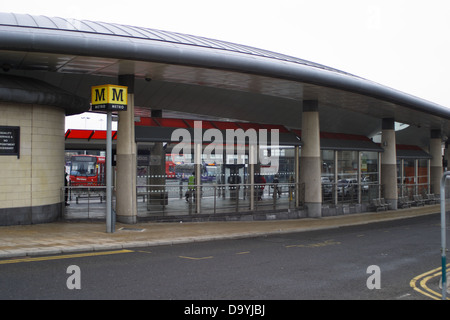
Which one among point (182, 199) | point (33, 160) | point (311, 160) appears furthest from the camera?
point (311, 160)

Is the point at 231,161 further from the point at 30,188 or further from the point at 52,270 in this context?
the point at 52,270

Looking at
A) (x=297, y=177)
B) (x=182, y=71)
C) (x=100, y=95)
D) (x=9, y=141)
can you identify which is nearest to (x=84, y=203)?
(x=9, y=141)

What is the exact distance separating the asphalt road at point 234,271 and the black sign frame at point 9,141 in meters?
5.24

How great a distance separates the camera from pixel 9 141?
1416cm

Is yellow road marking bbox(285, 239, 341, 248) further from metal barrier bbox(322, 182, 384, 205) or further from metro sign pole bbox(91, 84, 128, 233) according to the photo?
metal barrier bbox(322, 182, 384, 205)

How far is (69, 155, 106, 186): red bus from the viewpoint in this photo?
37781mm

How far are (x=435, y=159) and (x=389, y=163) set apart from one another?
9.04 meters

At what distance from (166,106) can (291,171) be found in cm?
690

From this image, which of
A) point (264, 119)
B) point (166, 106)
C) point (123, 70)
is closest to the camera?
point (123, 70)

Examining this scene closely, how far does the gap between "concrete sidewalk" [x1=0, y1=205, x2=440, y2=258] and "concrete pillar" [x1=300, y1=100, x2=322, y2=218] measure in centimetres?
211

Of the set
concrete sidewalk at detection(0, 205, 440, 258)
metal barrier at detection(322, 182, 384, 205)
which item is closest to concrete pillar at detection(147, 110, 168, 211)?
concrete sidewalk at detection(0, 205, 440, 258)

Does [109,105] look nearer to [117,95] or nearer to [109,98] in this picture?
[109,98]

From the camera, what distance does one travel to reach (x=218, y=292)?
24.3 feet

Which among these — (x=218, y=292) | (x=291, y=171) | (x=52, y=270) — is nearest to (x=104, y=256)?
(x=52, y=270)
